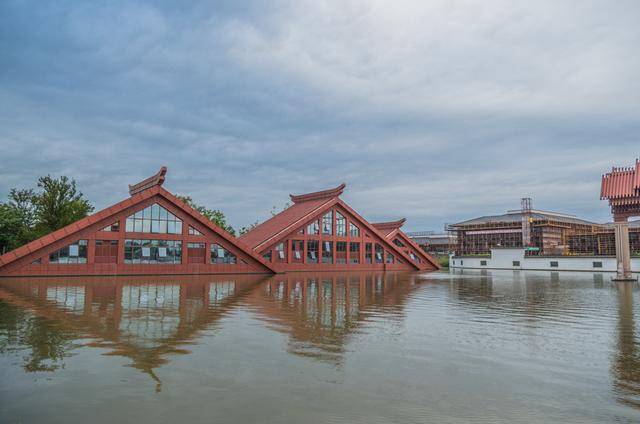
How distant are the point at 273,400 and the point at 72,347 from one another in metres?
5.14

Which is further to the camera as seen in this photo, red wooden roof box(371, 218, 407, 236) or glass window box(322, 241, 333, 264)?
red wooden roof box(371, 218, 407, 236)

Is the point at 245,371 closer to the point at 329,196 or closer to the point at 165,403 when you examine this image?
the point at 165,403

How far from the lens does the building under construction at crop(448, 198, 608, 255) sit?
68188mm

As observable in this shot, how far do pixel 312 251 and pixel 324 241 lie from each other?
2.06 m

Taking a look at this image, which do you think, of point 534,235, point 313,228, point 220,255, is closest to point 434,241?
point 534,235

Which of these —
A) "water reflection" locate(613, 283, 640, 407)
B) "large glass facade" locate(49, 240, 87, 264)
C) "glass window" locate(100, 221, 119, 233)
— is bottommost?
"water reflection" locate(613, 283, 640, 407)

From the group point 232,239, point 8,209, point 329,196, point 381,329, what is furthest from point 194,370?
point 329,196

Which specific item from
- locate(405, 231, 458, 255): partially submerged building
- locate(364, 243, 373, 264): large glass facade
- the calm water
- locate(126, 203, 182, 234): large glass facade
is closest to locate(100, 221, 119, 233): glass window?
locate(126, 203, 182, 234): large glass facade

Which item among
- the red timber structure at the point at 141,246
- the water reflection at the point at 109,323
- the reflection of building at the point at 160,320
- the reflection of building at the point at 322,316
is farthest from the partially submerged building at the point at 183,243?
the reflection of building at the point at 322,316

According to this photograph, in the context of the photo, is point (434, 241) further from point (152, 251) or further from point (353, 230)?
point (152, 251)

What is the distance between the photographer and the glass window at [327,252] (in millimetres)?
53219

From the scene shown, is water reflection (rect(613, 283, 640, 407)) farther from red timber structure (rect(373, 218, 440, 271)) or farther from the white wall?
red timber structure (rect(373, 218, 440, 271))

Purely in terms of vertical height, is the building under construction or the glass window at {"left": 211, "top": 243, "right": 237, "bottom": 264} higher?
the building under construction

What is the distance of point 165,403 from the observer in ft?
19.7
